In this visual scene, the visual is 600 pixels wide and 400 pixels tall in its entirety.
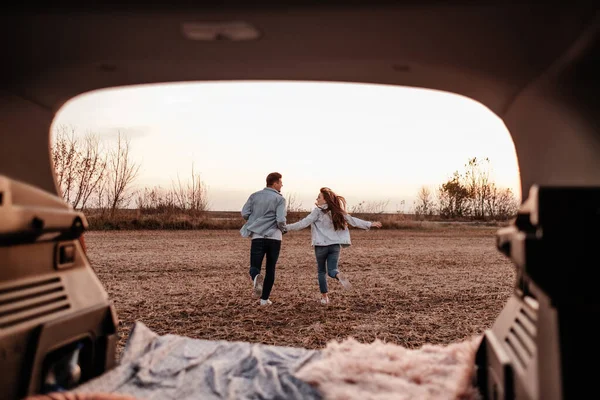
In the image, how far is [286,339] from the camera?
4.68 m

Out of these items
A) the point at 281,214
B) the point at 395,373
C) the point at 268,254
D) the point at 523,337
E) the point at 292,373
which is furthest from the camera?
the point at 268,254

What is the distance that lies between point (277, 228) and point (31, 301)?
4.57 m

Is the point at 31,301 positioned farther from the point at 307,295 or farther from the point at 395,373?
the point at 307,295

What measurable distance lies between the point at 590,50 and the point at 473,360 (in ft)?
3.87

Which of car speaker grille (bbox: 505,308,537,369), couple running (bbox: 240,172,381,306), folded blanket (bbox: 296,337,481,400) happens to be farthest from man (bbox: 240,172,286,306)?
car speaker grille (bbox: 505,308,537,369)

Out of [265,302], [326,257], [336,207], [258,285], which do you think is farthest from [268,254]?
[336,207]

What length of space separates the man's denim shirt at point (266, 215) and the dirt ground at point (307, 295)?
946 millimetres

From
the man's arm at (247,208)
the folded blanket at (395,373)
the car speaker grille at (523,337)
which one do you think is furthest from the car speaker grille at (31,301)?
the man's arm at (247,208)

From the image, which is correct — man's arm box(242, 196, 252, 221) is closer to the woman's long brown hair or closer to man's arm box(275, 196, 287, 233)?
man's arm box(275, 196, 287, 233)

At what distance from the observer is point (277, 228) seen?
243 inches

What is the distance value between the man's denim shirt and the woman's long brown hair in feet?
2.06

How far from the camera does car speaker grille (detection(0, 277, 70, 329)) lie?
1572 mm

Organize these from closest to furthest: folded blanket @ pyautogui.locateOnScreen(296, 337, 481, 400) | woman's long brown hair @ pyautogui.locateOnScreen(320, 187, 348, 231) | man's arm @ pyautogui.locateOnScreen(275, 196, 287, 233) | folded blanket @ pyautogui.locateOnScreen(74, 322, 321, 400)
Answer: folded blanket @ pyautogui.locateOnScreen(296, 337, 481, 400)
folded blanket @ pyautogui.locateOnScreen(74, 322, 321, 400)
man's arm @ pyautogui.locateOnScreen(275, 196, 287, 233)
woman's long brown hair @ pyautogui.locateOnScreen(320, 187, 348, 231)

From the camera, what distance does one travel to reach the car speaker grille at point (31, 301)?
1572 mm
